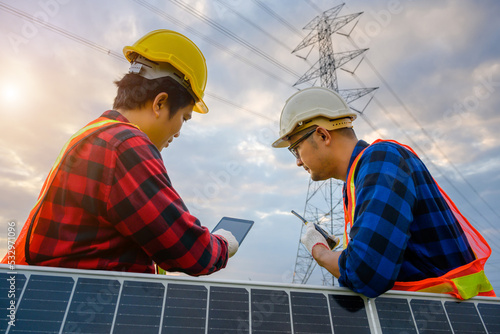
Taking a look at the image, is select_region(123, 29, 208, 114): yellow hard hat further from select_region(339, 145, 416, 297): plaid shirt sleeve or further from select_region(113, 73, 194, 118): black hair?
select_region(339, 145, 416, 297): plaid shirt sleeve

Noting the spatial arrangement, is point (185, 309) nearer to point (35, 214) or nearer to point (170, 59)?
point (35, 214)

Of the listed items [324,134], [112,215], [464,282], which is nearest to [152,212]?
[112,215]

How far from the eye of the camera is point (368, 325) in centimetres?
151

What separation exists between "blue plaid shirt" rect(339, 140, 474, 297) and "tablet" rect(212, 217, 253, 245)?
1090 mm

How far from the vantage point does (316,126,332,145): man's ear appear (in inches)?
107

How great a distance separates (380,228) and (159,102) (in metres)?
1.84

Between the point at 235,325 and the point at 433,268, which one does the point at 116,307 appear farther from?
the point at 433,268

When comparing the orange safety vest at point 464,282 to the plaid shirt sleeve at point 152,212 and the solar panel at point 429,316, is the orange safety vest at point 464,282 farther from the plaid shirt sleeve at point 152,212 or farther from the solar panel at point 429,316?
the plaid shirt sleeve at point 152,212

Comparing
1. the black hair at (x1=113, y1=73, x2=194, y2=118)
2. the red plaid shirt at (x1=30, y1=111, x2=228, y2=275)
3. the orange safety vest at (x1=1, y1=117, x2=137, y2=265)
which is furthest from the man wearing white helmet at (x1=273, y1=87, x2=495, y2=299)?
the orange safety vest at (x1=1, y1=117, x2=137, y2=265)

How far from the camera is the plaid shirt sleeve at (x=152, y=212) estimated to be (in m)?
1.47

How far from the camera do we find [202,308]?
144 centimetres

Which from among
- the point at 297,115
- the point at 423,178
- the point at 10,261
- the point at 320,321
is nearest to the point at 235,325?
the point at 320,321

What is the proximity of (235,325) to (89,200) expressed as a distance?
101cm

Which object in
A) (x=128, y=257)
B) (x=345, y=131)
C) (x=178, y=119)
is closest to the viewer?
(x=128, y=257)
